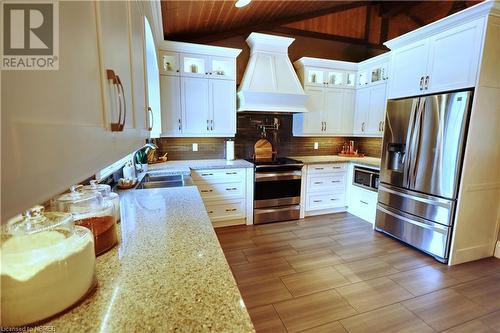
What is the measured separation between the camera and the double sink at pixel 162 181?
2.26m

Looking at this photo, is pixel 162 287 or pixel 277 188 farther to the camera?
pixel 277 188

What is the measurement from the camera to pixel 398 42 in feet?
9.40

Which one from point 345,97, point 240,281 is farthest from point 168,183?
point 345,97

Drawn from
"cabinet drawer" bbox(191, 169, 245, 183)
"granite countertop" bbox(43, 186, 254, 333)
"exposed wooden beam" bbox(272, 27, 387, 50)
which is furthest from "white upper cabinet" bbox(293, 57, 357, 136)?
"granite countertop" bbox(43, 186, 254, 333)

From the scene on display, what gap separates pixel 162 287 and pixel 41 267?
0.33 meters

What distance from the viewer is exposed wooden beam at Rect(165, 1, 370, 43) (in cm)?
337

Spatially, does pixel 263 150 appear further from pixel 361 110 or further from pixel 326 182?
pixel 361 110

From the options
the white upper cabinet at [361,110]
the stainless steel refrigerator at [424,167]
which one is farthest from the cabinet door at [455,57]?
the white upper cabinet at [361,110]

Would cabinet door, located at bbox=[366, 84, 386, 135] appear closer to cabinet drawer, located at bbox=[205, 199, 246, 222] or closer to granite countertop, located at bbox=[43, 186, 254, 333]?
cabinet drawer, located at bbox=[205, 199, 246, 222]

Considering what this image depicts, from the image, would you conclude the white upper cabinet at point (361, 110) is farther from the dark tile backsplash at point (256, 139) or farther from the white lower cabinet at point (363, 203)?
the white lower cabinet at point (363, 203)

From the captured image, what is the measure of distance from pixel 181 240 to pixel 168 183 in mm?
1424

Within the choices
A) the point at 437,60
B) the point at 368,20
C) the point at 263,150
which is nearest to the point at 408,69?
the point at 437,60

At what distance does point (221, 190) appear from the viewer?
10.5 ft

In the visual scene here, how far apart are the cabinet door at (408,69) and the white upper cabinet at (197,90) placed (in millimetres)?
2109
